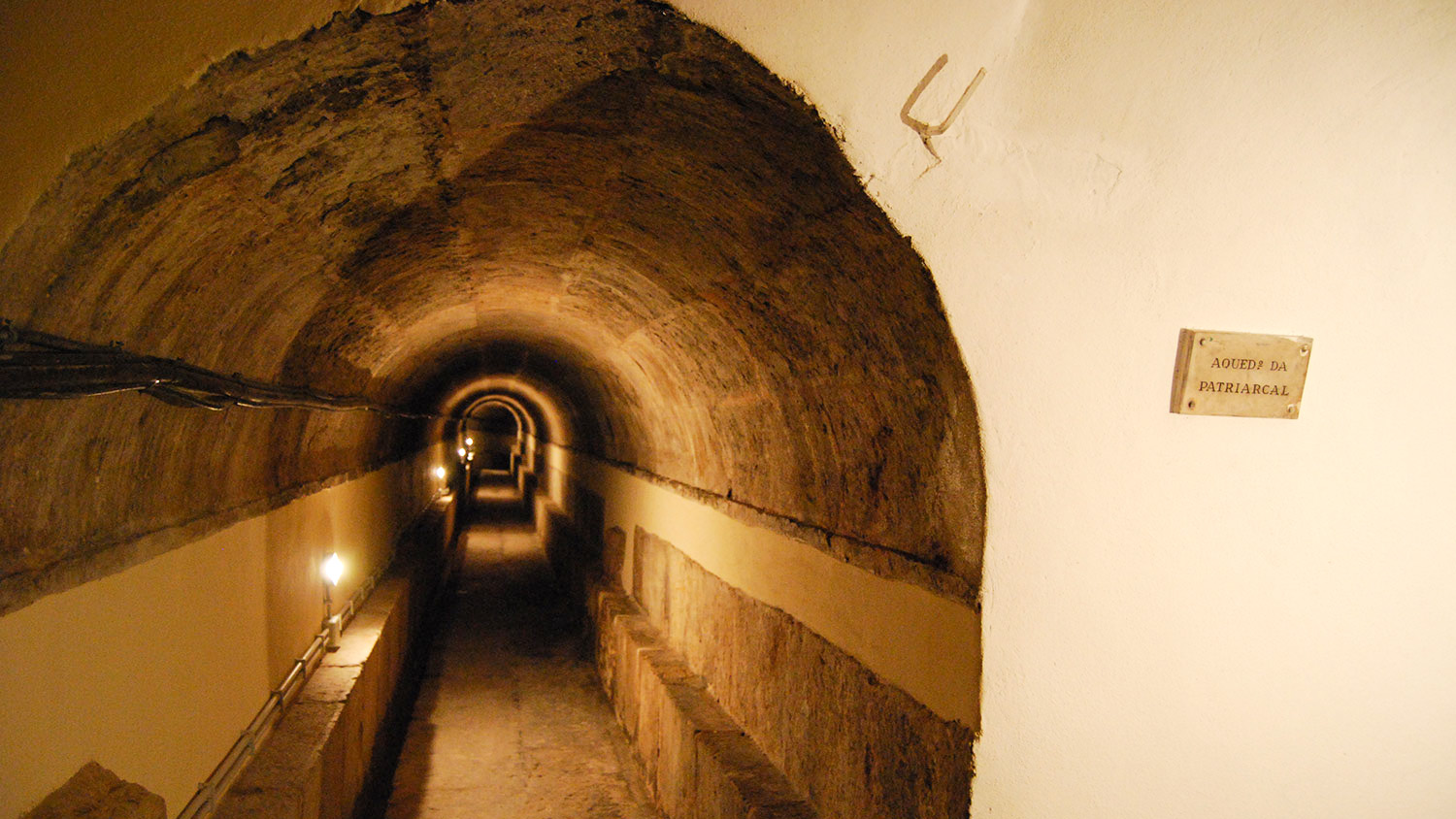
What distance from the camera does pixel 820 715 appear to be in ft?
11.6

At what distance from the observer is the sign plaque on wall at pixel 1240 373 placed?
6.96ft

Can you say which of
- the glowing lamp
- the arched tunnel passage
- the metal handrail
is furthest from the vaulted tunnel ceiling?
the glowing lamp

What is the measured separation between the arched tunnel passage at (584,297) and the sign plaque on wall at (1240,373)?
0.60 m

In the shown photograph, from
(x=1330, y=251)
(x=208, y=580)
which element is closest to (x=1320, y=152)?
(x=1330, y=251)

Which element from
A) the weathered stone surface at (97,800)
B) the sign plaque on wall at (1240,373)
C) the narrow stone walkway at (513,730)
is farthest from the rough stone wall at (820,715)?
the weathered stone surface at (97,800)

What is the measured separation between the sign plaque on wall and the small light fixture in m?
5.48

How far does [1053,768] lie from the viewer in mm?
2154

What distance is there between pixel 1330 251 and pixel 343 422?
6.26 meters

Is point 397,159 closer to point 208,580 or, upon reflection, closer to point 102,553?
point 102,553

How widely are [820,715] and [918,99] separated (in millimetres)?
2661

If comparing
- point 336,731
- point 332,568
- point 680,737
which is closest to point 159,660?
point 336,731

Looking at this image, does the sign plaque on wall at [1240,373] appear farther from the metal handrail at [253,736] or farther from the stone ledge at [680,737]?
the metal handrail at [253,736]

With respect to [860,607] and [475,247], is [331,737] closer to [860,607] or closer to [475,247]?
[475,247]

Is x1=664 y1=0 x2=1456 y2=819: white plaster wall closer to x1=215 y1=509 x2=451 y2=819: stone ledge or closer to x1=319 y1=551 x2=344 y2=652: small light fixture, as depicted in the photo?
x1=215 y1=509 x2=451 y2=819: stone ledge
